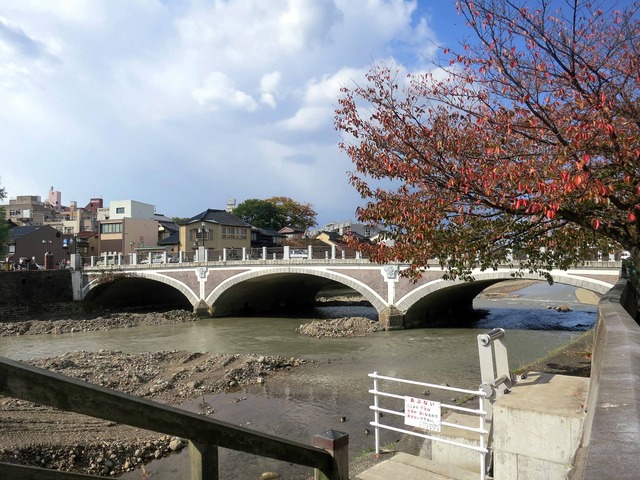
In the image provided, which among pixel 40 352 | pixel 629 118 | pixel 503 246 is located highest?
pixel 629 118

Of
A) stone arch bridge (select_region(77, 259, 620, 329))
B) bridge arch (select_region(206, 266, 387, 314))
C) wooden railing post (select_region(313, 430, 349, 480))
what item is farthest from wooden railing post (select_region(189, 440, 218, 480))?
bridge arch (select_region(206, 266, 387, 314))

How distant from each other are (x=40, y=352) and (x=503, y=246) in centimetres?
2149

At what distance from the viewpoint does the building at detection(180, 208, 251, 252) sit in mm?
49375

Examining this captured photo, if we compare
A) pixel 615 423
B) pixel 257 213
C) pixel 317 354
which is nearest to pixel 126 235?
pixel 257 213

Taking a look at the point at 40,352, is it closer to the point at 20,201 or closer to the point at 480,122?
the point at 480,122

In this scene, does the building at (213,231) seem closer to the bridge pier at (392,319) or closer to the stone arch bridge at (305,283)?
the stone arch bridge at (305,283)

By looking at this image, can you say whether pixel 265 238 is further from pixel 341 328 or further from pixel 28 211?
pixel 28 211

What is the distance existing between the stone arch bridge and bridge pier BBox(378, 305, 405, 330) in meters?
0.03

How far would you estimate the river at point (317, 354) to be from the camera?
10.3 metres

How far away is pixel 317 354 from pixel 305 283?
1812 centimetres

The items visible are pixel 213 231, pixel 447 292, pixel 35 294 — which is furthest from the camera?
pixel 213 231

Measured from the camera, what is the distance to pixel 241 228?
175 ft

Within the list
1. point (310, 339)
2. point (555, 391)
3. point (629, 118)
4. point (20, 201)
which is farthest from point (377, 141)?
point (20, 201)

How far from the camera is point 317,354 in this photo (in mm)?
19391
